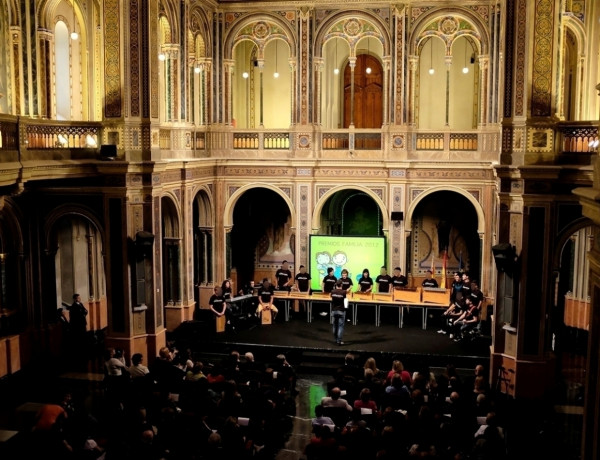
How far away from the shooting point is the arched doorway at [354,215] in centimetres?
2378

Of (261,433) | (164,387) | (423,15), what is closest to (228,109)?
(423,15)

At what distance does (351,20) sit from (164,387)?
12.7 m

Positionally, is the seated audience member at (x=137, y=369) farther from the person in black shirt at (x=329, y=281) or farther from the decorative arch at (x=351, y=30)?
the decorative arch at (x=351, y=30)

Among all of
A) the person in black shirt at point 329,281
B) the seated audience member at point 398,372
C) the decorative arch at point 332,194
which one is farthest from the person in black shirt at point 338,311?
the seated audience member at point 398,372

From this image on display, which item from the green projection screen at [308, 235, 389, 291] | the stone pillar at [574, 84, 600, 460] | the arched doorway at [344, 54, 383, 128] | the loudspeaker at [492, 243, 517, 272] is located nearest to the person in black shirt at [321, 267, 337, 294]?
the green projection screen at [308, 235, 389, 291]

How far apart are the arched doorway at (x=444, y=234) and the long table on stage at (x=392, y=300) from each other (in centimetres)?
305

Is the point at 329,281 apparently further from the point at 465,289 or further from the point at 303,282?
the point at 465,289

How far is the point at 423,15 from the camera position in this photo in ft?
69.3

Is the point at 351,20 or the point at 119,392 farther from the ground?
the point at 351,20

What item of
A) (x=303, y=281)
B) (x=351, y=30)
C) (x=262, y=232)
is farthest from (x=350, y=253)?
(x=351, y=30)

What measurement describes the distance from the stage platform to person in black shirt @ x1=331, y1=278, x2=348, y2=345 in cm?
28

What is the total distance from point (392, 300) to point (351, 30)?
7.94 meters

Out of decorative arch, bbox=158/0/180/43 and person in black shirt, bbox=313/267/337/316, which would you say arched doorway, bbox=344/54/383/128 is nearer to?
person in black shirt, bbox=313/267/337/316

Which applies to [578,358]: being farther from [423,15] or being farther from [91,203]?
[91,203]
